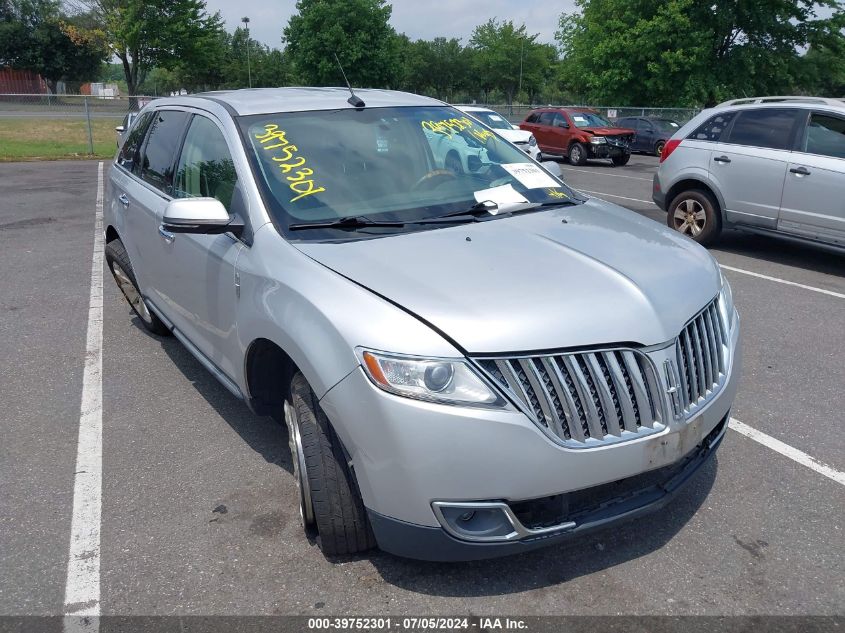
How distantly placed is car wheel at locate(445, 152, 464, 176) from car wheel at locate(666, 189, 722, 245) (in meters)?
4.99

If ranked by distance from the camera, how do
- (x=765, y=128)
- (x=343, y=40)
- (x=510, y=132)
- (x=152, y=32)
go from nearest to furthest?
1. (x=765, y=128)
2. (x=510, y=132)
3. (x=152, y=32)
4. (x=343, y=40)

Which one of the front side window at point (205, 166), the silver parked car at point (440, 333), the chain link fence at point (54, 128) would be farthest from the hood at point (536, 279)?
the chain link fence at point (54, 128)

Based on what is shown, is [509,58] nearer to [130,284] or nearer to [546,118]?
[546,118]

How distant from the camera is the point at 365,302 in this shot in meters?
2.54

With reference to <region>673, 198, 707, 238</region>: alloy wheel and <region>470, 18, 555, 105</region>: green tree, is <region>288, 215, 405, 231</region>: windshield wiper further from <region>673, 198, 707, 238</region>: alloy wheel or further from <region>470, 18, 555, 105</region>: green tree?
<region>470, 18, 555, 105</region>: green tree

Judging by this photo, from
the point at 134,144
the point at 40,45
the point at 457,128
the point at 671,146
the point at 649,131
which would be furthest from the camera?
the point at 40,45

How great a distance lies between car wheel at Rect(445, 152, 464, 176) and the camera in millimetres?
3807

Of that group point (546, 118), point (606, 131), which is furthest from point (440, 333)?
point (546, 118)

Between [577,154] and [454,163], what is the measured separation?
1769 centimetres

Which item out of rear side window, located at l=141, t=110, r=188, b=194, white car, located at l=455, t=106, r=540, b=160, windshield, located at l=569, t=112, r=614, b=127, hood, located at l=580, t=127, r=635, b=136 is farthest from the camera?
windshield, located at l=569, t=112, r=614, b=127

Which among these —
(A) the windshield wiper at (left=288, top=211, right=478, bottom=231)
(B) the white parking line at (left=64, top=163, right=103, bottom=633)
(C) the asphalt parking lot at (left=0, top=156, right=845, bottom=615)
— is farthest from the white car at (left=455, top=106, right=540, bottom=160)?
(A) the windshield wiper at (left=288, top=211, right=478, bottom=231)

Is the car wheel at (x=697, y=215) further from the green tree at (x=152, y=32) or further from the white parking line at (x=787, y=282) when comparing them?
the green tree at (x=152, y=32)

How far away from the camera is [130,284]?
5430 mm

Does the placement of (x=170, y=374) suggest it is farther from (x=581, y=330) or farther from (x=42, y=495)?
(x=581, y=330)
